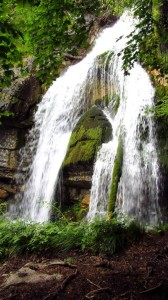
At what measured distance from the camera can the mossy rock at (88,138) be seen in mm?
12543

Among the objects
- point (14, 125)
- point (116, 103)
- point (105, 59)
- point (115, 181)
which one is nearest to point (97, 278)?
point (115, 181)

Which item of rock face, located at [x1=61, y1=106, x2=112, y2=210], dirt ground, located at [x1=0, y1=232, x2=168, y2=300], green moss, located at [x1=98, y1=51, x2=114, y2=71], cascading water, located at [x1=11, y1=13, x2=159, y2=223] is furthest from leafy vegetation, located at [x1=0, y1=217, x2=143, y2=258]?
green moss, located at [x1=98, y1=51, x2=114, y2=71]

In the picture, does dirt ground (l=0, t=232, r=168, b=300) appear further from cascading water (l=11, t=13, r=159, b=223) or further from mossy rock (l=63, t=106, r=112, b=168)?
mossy rock (l=63, t=106, r=112, b=168)

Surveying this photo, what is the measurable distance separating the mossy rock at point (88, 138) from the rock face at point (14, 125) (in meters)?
4.70

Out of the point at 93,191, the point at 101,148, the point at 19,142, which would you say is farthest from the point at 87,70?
the point at 93,191

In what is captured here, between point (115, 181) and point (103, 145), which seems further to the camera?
point (103, 145)

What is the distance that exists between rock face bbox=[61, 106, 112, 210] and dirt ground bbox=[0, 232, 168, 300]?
6.35 meters

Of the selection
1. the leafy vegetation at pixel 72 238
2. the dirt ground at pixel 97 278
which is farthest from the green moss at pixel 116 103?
the dirt ground at pixel 97 278

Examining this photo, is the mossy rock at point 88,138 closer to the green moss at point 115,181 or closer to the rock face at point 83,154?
the rock face at point 83,154

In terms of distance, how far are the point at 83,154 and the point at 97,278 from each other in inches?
324

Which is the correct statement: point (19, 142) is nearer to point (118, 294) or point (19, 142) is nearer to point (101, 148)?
point (101, 148)

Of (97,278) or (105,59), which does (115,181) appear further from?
(105,59)

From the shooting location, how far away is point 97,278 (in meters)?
4.60

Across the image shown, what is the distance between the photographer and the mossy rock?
12.5 m
